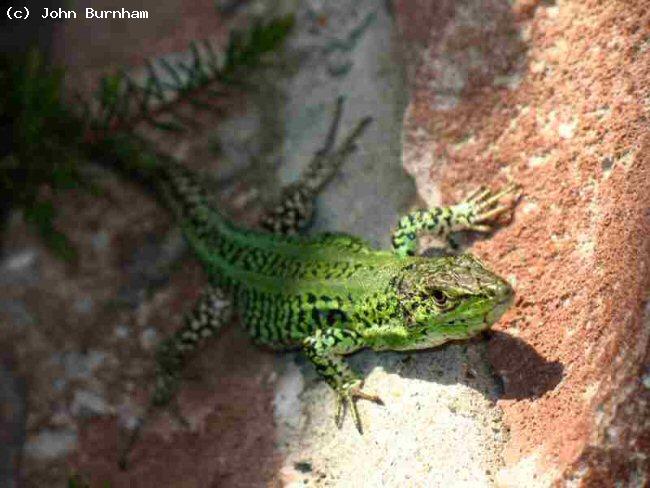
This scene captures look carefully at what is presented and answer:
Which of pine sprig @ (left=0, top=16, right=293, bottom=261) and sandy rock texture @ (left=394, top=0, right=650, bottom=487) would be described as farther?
pine sprig @ (left=0, top=16, right=293, bottom=261)

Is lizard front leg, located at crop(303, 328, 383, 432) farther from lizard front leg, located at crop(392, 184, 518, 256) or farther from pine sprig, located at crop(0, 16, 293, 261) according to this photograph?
pine sprig, located at crop(0, 16, 293, 261)

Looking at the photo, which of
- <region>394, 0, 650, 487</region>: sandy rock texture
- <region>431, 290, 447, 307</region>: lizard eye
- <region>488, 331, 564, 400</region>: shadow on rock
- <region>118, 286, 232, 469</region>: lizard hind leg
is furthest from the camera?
<region>118, 286, 232, 469</region>: lizard hind leg

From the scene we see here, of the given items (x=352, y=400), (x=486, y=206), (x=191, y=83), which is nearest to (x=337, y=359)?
(x=352, y=400)

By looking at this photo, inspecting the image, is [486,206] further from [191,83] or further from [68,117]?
[68,117]

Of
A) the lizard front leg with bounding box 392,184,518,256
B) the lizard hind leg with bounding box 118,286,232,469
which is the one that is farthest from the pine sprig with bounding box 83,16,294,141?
the lizard front leg with bounding box 392,184,518,256

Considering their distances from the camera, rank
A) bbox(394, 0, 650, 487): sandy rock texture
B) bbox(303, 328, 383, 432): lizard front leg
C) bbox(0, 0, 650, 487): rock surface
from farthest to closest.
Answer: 1. bbox(303, 328, 383, 432): lizard front leg
2. bbox(0, 0, 650, 487): rock surface
3. bbox(394, 0, 650, 487): sandy rock texture

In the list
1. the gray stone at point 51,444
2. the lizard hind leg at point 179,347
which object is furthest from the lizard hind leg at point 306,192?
the gray stone at point 51,444

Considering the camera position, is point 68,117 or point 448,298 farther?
point 68,117

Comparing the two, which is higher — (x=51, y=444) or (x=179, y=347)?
(x=179, y=347)
